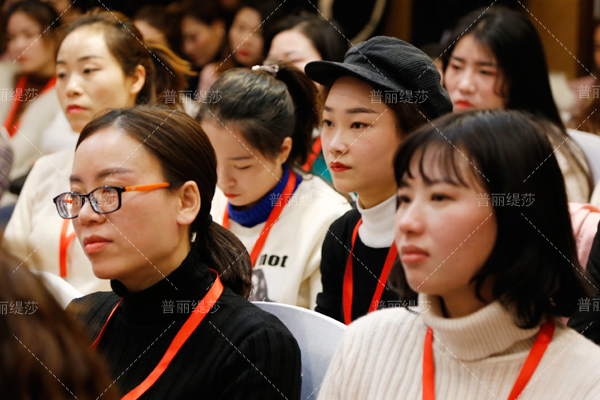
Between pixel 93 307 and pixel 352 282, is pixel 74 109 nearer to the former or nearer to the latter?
pixel 93 307

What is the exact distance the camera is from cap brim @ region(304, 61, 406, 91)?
5.67 feet

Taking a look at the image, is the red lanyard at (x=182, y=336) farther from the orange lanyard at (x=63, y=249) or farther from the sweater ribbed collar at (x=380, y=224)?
the orange lanyard at (x=63, y=249)

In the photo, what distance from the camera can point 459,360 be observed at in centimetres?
109

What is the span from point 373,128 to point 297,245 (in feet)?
1.87

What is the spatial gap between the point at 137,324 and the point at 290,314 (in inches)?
12.3

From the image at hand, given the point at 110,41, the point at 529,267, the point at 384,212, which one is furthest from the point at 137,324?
the point at 110,41

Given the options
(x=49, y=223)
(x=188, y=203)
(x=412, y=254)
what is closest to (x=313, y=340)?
(x=188, y=203)

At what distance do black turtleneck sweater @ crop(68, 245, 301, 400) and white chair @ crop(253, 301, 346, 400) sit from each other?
0.09 m

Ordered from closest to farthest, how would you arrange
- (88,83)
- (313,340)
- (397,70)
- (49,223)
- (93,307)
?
(313,340) < (93,307) < (397,70) < (49,223) < (88,83)

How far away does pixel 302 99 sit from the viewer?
97.2 inches

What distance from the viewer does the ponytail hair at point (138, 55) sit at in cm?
264

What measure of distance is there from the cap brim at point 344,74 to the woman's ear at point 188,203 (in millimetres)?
499

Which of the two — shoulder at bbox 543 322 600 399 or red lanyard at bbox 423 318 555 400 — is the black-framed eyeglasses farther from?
shoulder at bbox 543 322 600 399

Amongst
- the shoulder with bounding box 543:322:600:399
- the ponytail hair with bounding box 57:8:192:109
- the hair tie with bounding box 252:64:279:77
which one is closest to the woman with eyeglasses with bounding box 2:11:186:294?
the ponytail hair with bounding box 57:8:192:109
